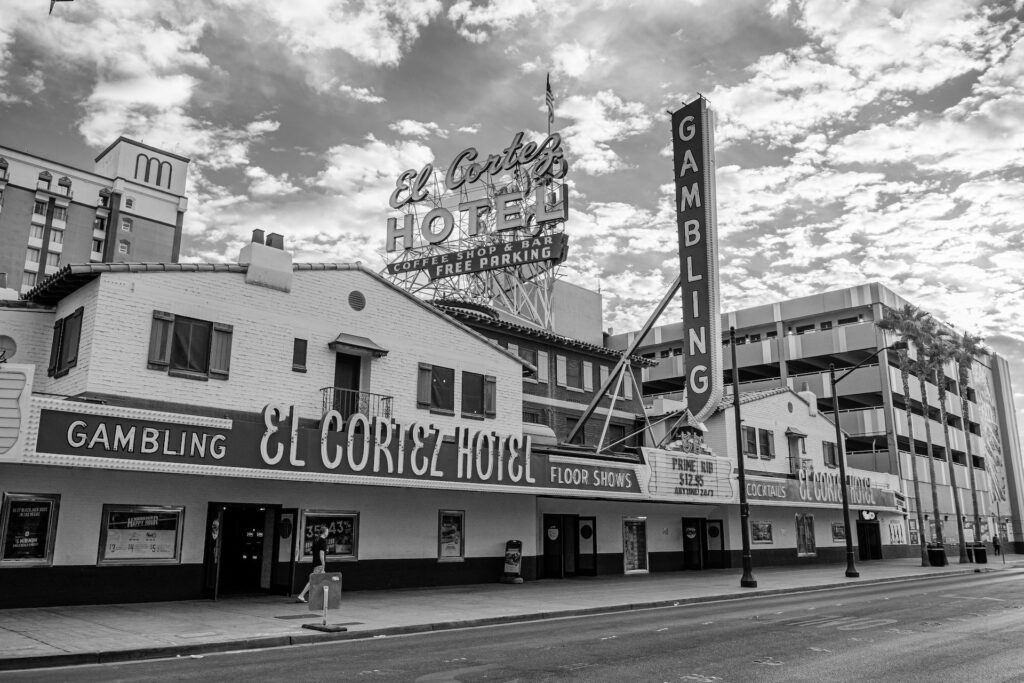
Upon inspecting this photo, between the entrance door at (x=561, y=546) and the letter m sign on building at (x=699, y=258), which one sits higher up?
the letter m sign on building at (x=699, y=258)

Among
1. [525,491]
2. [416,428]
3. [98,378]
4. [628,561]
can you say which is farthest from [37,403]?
[628,561]

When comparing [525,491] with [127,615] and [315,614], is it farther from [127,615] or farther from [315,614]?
[127,615]

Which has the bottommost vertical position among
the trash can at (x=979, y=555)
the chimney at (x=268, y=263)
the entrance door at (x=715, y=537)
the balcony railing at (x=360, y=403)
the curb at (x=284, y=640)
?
the curb at (x=284, y=640)

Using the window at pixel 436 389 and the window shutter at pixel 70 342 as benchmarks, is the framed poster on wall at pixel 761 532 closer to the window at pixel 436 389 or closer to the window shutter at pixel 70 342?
the window at pixel 436 389

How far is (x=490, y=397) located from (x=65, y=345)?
13184 mm

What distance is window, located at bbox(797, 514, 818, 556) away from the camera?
43312 millimetres

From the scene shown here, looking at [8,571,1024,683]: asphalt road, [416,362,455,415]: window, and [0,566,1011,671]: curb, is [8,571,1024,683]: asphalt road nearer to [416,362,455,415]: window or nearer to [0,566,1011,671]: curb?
[0,566,1011,671]: curb

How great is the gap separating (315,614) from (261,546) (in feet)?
16.8

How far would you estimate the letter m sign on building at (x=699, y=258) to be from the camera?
108 feet

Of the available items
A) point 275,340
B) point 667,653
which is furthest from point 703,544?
point 667,653

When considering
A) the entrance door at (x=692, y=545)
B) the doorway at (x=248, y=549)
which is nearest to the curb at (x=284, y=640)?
the doorway at (x=248, y=549)

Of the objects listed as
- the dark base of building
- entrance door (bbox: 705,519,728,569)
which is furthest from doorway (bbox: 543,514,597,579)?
entrance door (bbox: 705,519,728,569)

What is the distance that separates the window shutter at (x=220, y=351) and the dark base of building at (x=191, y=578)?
4.96 meters

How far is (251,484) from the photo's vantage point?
Result: 21234mm
